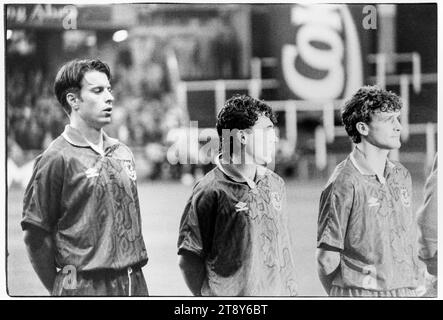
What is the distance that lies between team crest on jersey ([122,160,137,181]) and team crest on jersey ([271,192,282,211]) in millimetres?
624

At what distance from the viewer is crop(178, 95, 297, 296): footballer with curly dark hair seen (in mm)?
3691

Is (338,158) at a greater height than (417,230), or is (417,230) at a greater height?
(338,158)

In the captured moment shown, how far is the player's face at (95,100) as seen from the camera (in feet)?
12.1

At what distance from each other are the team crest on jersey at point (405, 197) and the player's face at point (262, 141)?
605mm

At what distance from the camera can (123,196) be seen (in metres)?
3.70

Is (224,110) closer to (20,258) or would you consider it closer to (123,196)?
(123,196)

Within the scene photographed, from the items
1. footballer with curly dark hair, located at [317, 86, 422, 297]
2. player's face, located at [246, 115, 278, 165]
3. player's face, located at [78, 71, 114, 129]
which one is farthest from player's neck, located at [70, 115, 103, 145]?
footballer with curly dark hair, located at [317, 86, 422, 297]

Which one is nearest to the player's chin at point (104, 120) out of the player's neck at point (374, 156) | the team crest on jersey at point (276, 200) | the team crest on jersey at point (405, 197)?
the team crest on jersey at point (276, 200)

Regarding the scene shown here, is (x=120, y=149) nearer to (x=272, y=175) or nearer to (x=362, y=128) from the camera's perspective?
(x=272, y=175)

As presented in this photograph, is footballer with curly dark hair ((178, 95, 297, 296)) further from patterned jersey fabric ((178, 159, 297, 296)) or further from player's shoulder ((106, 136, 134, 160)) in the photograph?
player's shoulder ((106, 136, 134, 160))

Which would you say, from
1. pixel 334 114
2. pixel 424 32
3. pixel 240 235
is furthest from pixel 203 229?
pixel 424 32

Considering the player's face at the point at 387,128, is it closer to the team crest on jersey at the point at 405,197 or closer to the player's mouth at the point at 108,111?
the team crest on jersey at the point at 405,197

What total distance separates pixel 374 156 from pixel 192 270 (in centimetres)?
96
